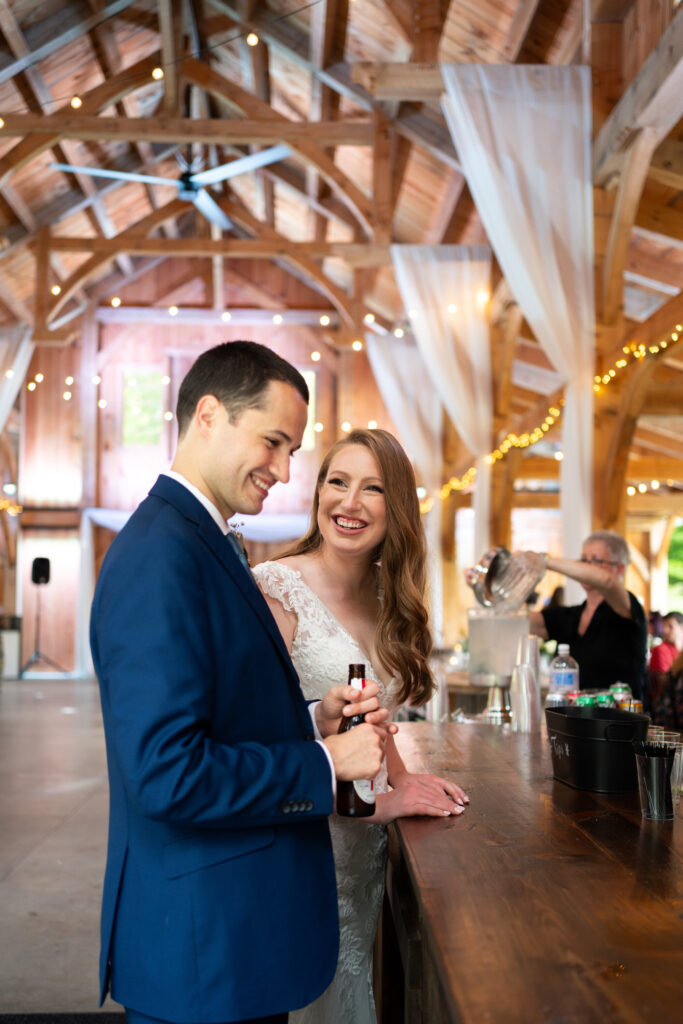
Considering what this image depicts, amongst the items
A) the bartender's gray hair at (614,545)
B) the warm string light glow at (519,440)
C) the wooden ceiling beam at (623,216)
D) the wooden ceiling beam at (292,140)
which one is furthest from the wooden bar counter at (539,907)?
the wooden ceiling beam at (292,140)

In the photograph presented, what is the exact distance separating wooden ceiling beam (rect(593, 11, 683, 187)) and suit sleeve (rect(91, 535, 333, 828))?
3.90m

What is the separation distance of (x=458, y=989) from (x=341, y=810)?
0.69 m

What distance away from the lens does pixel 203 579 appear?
4.07 ft

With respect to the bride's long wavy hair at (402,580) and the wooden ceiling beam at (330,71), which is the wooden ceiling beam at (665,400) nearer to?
the wooden ceiling beam at (330,71)

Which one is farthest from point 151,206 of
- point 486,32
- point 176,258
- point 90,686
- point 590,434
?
point 590,434

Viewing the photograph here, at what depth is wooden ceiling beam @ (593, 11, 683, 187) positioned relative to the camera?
4.39m

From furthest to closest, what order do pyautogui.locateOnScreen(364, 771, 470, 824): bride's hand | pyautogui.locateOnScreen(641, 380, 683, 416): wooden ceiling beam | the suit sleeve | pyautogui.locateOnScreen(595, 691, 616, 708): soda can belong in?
pyautogui.locateOnScreen(641, 380, 683, 416): wooden ceiling beam, pyautogui.locateOnScreen(595, 691, 616, 708): soda can, pyautogui.locateOnScreen(364, 771, 470, 824): bride's hand, the suit sleeve

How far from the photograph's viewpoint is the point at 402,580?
2.07 meters

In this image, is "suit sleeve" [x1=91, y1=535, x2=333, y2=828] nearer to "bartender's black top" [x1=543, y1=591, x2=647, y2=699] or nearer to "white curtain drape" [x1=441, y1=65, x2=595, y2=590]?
"bartender's black top" [x1=543, y1=591, x2=647, y2=699]

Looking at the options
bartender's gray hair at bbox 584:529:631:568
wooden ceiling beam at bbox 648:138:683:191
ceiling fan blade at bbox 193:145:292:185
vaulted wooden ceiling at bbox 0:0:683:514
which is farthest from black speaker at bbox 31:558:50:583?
bartender's gray hair at bbox 584:529:631:568

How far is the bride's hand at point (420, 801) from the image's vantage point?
1754 mm

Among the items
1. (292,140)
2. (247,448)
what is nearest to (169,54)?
(292,140)

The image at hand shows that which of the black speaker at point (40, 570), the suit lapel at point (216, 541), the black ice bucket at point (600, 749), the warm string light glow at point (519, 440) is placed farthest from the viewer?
the black speaker at point (40, 570)

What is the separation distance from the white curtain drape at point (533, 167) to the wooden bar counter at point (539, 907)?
3604 millimetres
